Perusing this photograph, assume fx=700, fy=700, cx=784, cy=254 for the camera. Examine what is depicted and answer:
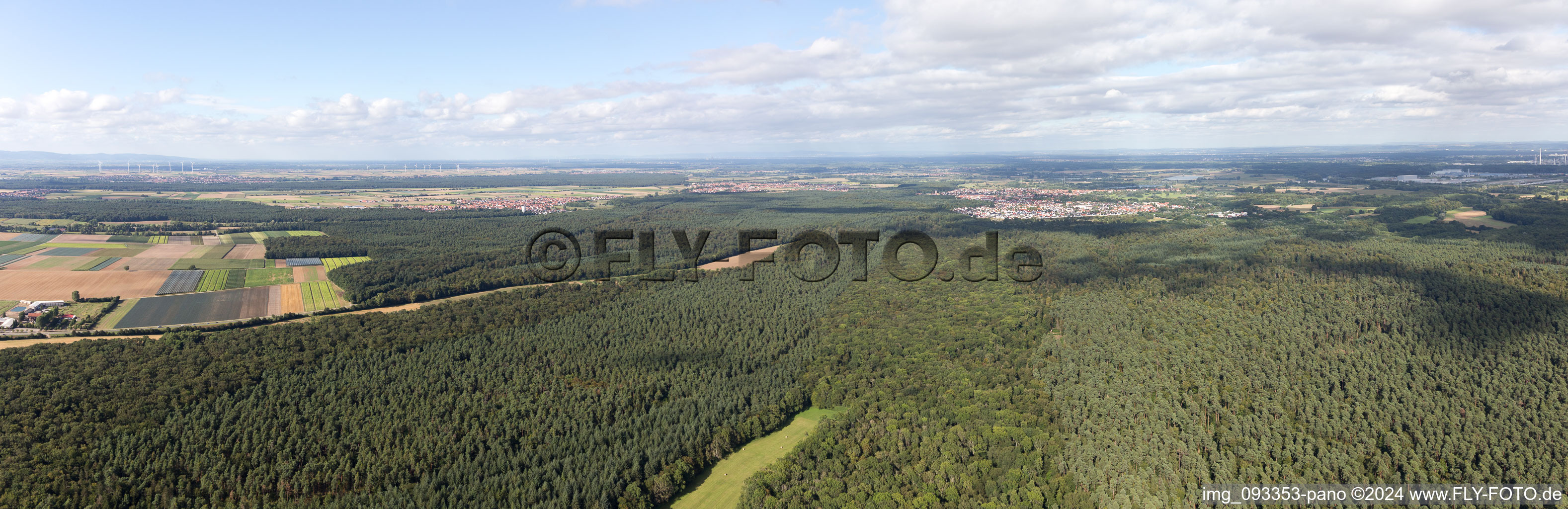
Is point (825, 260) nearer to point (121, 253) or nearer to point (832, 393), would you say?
point (832, 393)

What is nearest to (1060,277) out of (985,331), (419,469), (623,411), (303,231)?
(985,331)

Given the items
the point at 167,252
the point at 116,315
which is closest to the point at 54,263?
the point at 167,252

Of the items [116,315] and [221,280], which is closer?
[116,315]

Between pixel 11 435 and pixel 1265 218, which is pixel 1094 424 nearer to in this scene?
pixel 11 435

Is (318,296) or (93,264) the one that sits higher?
(93,264)

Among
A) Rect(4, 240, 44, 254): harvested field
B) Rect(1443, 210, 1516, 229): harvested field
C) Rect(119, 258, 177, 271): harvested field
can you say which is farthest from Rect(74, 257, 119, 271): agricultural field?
Rect(1443, 210, 1516, 229): harvested field

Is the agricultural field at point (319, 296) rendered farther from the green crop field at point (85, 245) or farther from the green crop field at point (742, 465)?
the green crop field at point (742, 465)
